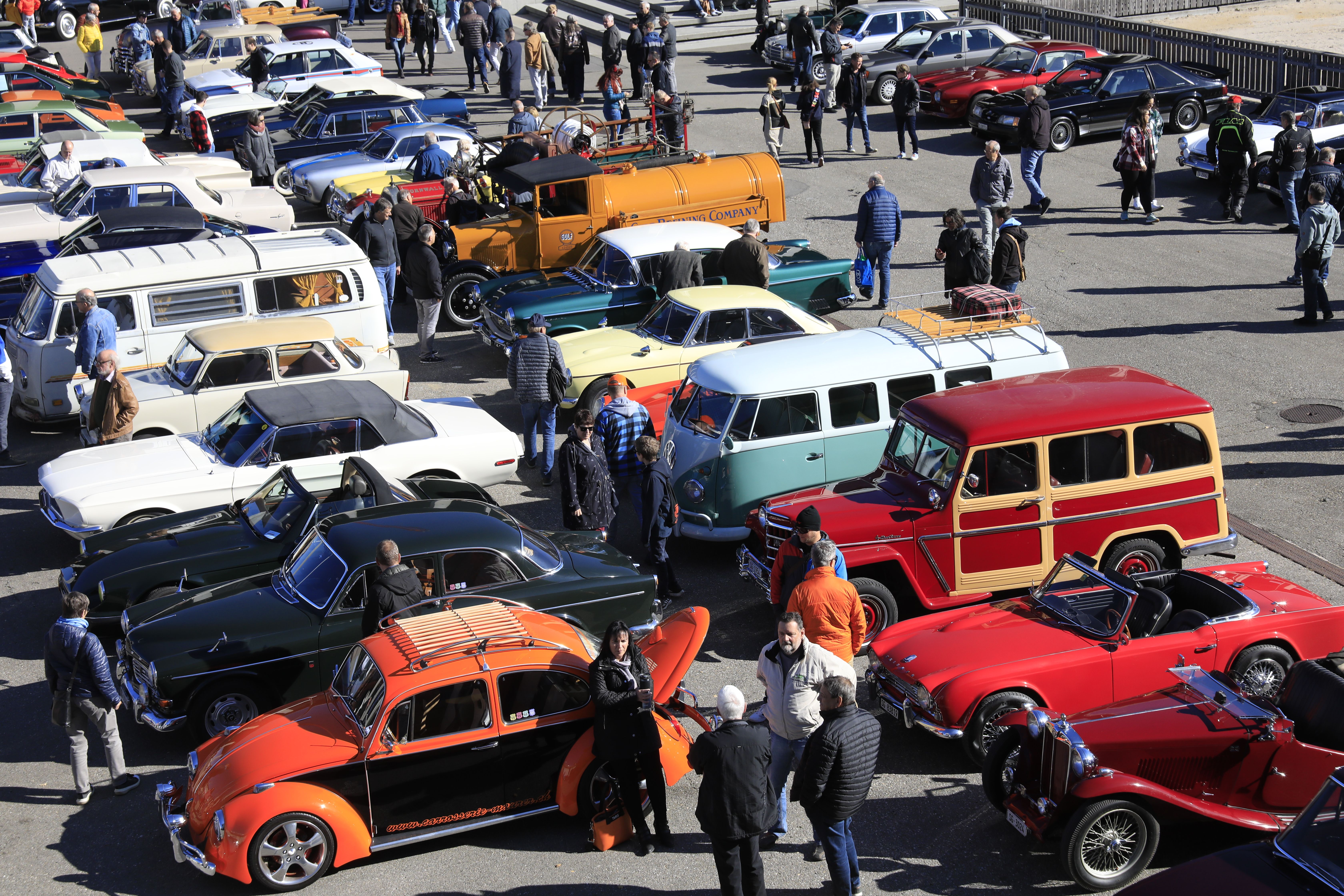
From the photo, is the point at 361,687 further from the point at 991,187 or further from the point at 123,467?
the point at 991,187

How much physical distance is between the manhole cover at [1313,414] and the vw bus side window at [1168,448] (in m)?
4.38

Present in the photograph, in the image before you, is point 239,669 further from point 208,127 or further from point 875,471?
point 208,127

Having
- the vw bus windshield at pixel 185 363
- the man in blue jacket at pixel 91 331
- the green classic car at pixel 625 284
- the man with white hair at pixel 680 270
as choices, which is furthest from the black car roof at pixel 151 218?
the man with white hair at pixel 680 270

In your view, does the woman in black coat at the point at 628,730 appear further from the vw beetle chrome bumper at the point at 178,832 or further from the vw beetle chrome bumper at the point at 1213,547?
the vw beetle chrome bumper at the point at 1213,547

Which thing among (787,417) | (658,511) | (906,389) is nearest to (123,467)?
(658,511)

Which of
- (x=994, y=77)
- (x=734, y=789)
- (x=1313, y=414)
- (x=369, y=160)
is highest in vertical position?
(x=994, y=77)

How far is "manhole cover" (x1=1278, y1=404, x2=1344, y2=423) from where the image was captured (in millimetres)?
14234

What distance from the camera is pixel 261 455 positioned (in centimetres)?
1199

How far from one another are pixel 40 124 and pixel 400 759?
2104cm

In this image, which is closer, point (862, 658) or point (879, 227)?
point (862, 658)

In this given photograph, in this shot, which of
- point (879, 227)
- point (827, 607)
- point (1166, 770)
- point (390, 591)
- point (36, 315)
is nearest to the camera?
point (1166, 770)

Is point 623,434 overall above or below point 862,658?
above

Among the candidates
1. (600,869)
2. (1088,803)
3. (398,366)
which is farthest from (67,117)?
(1088,803)

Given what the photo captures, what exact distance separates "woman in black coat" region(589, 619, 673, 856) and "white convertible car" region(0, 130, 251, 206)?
16101 mm
